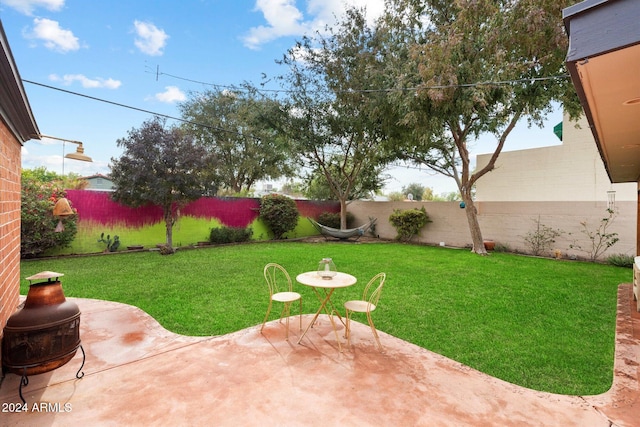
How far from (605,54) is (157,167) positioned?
→ 8183 mm

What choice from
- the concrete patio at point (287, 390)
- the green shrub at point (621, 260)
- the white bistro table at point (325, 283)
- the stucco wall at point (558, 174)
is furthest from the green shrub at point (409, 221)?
the white bistro table at point (325, 283)

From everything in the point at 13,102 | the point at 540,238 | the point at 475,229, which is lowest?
the point at 540,238

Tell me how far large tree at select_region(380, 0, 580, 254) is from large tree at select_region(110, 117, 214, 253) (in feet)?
17.2

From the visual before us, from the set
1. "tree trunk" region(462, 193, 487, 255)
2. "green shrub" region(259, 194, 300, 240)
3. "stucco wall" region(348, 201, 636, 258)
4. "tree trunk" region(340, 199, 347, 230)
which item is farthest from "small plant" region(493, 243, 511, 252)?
"green shrub" region(259, 194, 300, 240)

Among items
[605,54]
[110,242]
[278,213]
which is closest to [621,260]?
[605,54]

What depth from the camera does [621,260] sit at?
6656 mm

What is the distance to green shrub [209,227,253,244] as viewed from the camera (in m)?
9.81

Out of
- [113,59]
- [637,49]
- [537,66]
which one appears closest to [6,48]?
[637,49]

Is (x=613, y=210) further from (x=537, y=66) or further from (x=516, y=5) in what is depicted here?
(x=516, y=5)

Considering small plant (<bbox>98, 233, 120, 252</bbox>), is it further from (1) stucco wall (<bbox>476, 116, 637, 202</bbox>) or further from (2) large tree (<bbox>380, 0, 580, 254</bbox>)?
(1) stucco wall (<bbox>476, 116, 637, 202</bbox>)

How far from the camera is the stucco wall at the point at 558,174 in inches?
362

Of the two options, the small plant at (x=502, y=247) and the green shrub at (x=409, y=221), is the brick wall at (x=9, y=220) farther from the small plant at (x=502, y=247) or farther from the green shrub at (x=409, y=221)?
the small plant at (x=502, y=247)

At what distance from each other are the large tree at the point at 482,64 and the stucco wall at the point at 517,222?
87.2 inches

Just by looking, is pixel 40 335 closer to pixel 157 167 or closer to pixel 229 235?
pixel 157 167
